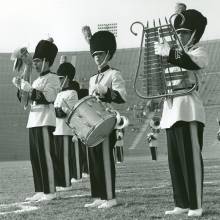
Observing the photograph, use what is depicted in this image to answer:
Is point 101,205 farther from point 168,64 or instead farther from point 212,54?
point 212,54

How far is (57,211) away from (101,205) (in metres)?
0.48

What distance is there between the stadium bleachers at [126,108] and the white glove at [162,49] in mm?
34754

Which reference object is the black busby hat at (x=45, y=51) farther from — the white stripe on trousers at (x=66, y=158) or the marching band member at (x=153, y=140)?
the marching band member at (x=153, y=140)

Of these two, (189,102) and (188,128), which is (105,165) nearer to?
(188,128)

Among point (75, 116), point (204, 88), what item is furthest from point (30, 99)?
point (204, 88)

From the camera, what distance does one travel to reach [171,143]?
16.9 feet

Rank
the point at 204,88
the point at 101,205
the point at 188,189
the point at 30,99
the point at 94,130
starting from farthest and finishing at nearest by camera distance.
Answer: the point at 204,88 < the point at 30,99 < the point at 101,205 < the point at 94,130 < the point at 188,189

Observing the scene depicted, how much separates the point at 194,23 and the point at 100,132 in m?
1.43

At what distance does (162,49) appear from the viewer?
480 cm

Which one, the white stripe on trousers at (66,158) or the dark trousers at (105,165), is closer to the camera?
the dark trousers at (105,165)

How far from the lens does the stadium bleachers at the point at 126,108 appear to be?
4144cm

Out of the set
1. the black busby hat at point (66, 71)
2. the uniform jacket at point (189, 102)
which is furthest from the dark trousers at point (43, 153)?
the black busby hat at point (66, 71)

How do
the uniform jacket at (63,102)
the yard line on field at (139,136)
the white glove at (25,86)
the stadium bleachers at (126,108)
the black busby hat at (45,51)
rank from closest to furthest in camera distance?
the white glove at (25,86) → the black busby hat at (45,51) → the uniform jacket at (63,102) → the yard line on field at (139,136) → the stadium bleachers at (126,108)

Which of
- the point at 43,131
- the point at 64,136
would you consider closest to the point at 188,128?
the point at 43,131
